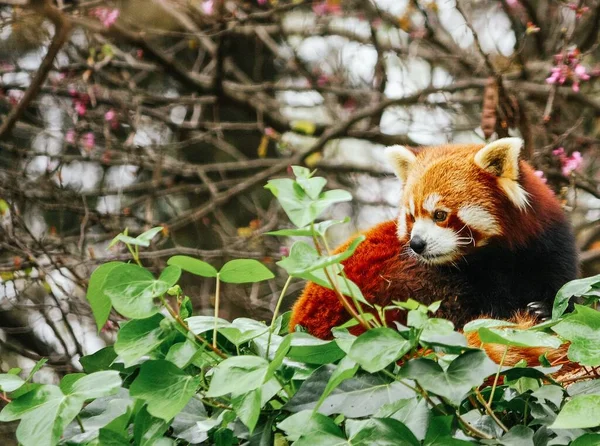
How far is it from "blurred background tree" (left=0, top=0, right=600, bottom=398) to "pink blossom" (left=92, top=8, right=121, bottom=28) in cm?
2

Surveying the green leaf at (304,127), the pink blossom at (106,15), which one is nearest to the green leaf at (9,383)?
the pink blossom at (106,15)

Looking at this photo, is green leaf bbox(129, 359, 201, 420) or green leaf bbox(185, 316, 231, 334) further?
green leaf bbox(185, 316, 231, 334)

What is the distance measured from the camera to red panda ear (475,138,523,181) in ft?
8.40

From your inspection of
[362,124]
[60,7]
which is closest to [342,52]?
[362,124]

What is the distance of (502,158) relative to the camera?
8.47ft

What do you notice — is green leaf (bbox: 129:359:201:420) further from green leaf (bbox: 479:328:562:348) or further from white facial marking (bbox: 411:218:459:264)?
white facial marking (bbox: 411:218:459:264)

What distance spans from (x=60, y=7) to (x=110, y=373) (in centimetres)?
290

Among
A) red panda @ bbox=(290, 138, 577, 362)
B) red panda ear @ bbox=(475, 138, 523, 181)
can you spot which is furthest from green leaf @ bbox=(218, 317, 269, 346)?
red panda ear @ bbox=(475, 138, 523, 181)

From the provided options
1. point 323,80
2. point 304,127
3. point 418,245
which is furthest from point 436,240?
point 323,80

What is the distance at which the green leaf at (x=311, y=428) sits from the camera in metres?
1.13

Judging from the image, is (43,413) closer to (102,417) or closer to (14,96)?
(102,417)

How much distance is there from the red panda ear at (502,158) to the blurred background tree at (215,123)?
2.27 ft

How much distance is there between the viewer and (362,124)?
5.48 m

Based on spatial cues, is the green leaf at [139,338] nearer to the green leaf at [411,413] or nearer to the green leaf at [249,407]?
the green leaf at [249,407]
